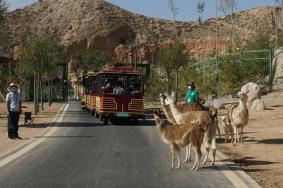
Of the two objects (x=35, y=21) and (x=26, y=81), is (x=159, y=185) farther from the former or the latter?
(x=35, y=21)

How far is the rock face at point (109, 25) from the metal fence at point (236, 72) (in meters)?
78.1

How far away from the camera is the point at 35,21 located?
155 m

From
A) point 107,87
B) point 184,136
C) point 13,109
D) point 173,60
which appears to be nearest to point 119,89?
point 107,87

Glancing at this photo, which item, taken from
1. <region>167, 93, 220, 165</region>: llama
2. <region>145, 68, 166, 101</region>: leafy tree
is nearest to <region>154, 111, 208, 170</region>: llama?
<region>167, 93, 220, 165</region>: llama

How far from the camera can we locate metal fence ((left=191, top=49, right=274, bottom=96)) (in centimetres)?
4472

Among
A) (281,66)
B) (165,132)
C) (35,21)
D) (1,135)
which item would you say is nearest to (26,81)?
(281,66)

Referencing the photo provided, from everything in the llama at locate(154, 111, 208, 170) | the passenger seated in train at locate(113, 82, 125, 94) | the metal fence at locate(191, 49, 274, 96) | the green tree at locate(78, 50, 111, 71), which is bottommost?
the llama at locate(154, 111, 208, 170)

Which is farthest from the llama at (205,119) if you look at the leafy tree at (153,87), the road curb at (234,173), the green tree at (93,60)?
the green tree at (93,60)

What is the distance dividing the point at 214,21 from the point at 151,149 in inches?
5522

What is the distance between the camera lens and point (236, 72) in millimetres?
44875

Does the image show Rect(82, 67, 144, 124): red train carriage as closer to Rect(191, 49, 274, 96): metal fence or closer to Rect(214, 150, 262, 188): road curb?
Rect(191, 49, 274, 96): metal fence

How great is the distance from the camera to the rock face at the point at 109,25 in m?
140

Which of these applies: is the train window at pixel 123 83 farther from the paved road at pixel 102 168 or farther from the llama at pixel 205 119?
the llama at pixel 205 119

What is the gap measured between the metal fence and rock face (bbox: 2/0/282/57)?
256 feet
